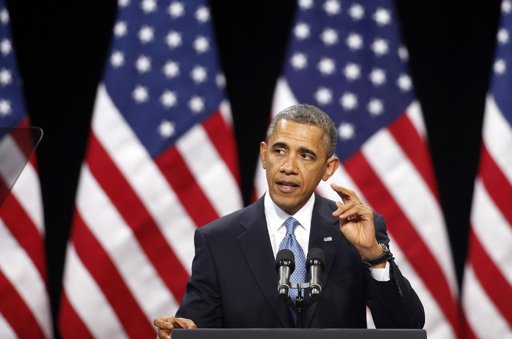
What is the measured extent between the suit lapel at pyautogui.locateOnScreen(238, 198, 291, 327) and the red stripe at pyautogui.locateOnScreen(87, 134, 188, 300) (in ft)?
4.30

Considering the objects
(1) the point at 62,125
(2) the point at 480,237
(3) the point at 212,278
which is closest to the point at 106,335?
(1) the point at 62,125

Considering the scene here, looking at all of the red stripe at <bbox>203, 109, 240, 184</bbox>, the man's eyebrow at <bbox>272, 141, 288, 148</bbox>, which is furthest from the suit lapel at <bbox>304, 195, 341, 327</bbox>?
the red stripe at <bbox>203, 109, 240, 184</bbox>

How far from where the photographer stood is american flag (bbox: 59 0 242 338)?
3.61 meters

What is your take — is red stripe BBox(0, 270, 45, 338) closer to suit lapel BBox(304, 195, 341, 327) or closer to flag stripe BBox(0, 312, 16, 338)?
flag stripe BBox(0, 312, 16, 338)

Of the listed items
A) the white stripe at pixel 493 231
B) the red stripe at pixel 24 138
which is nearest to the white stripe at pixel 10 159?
the red stripe at pixel 24 138

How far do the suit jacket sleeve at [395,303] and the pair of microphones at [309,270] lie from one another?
1.18 feet

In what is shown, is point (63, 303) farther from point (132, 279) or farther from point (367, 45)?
point (367, 45)

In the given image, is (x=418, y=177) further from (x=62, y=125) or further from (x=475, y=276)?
(x=62, y=125)

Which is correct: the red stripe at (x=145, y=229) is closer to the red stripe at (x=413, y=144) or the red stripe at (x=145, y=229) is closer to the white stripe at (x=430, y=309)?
the white stripe at (x=430, y=309)

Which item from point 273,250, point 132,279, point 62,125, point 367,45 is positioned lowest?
point 132,279

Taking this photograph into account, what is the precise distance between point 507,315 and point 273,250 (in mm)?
1763

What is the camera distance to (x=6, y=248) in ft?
11.9

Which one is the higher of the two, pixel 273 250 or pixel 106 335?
pixel 273 250

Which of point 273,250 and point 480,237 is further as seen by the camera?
point 480,237
